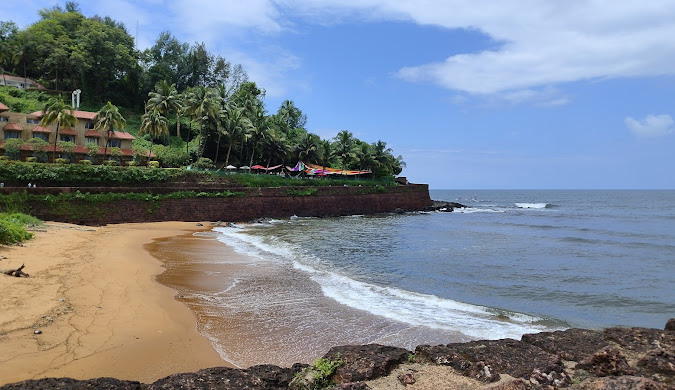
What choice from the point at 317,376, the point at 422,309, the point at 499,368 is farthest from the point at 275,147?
the point at 499,368

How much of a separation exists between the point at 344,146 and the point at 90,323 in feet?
156

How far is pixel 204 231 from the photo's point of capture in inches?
1060

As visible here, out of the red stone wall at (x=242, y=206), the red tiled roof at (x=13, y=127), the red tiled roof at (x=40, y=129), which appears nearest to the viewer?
the red stone wall at (x=242, y=206)

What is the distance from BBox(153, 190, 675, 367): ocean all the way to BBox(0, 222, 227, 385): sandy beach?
2.32 feet

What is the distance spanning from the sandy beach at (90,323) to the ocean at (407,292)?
2.32 feet

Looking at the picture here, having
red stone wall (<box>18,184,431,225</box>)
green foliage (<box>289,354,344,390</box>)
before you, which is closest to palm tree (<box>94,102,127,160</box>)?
red stone wall (<box>18,184,431,225</box>)

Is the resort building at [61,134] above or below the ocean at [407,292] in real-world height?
above

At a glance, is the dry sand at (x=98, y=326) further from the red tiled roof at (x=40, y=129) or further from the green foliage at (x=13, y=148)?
the red tiled roof at (x=40, y=129)

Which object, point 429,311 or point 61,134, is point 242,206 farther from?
point 429,311

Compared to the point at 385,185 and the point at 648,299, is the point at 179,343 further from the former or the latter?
the point at 385,185

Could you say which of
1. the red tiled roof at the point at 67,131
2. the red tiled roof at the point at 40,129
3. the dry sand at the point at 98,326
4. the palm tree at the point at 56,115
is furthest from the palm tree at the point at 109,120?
the dry sand at the point at 98,326

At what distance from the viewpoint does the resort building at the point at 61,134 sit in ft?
129

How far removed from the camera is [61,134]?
1661 inches

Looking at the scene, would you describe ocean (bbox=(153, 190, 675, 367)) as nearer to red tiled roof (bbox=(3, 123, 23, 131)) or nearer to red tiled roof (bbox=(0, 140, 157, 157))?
red tiled roof (bbox=(0, 140, 157, 157))
